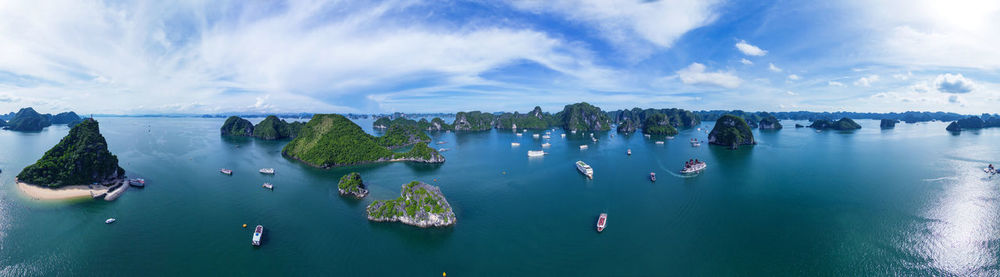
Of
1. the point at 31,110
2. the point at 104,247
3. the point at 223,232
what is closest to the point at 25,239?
the point at 104,247

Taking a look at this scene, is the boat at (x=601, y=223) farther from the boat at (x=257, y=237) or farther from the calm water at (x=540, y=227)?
the boat at (x=257, y=237)

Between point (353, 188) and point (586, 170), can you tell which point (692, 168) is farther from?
point (353, 188)

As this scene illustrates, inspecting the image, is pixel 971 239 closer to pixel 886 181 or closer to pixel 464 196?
pixel 886 181

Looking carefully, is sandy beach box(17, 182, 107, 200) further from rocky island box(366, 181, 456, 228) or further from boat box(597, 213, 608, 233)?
boat box(597, 213, 608, 233)

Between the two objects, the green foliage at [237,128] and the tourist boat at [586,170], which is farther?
the green foliage at [237,128]

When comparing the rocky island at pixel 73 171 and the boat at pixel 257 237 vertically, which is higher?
the rocky island at pixel 73 171

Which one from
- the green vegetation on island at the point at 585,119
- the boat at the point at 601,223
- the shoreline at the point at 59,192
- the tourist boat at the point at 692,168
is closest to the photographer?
the boat at the point at 601,223

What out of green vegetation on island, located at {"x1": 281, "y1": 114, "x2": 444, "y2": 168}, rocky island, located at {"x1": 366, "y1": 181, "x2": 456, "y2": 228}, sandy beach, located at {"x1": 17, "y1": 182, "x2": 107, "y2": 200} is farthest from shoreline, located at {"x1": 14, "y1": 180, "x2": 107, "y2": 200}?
rocky island, located at {"x1": 366, "y1": 181, "x2": 456, "y2": 228}

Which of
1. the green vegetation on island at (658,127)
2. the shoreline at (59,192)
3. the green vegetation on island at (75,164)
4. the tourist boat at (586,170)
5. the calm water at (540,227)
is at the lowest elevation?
the calm water at (540,227)

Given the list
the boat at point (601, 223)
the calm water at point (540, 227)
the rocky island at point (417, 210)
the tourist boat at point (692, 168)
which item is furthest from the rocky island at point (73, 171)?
the tourist boat at point (692, 168)

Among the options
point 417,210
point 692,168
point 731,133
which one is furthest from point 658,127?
point 417,210

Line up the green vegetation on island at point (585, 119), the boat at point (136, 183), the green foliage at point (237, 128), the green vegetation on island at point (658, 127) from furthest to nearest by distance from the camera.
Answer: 1. the green vegetation on island at point (585, 119)
2. the green vegetation on island at point (658, 127)
3. the green foliage at point (237, 128)
4. the boat at point (136, 183)
